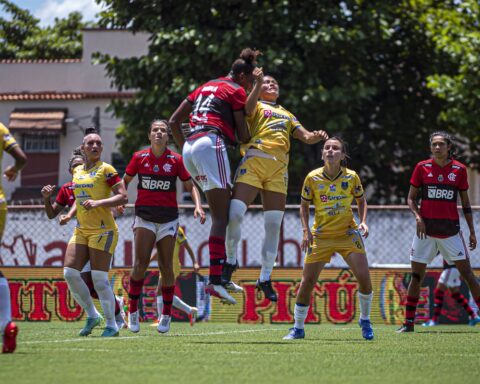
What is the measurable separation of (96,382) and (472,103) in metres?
22.1

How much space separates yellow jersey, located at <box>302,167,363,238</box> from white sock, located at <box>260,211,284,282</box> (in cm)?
65

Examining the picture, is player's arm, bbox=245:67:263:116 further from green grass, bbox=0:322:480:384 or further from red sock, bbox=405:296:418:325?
red sock, bbox=405:296:418:325

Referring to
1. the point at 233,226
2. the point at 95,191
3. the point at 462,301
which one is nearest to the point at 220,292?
the point at 233,226

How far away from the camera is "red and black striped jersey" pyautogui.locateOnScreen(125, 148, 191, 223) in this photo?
1127 cm

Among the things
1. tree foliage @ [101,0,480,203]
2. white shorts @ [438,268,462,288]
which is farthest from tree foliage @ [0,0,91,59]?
white shorts @ [438,268,462,288]

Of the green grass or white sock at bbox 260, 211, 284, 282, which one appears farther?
white sock at bbox 260, 211, 284, 282

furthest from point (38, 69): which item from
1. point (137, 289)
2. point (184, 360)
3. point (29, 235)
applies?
point (184, 360)

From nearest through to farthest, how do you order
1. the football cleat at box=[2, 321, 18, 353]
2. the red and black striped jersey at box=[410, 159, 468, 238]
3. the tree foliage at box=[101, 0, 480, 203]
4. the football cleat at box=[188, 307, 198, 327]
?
the football cleat at box=[2, 321, 18, 353] < the red and black striped jersey at box=[410, 159, 468, 238] < the football cleat at box=[188, 307, 198, 327] < the tree foliage at box=[101, 0, 480, 203]

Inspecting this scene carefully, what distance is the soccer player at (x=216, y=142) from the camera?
9539mm

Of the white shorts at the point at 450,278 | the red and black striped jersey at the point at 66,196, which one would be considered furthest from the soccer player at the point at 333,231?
the white shorts at the point at 450,278

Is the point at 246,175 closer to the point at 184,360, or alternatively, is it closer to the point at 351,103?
the point at 184,360

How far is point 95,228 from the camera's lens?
35.8 ft

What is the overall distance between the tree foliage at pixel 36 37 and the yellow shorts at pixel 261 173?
155 ft

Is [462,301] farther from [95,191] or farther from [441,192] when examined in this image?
[95,191]
